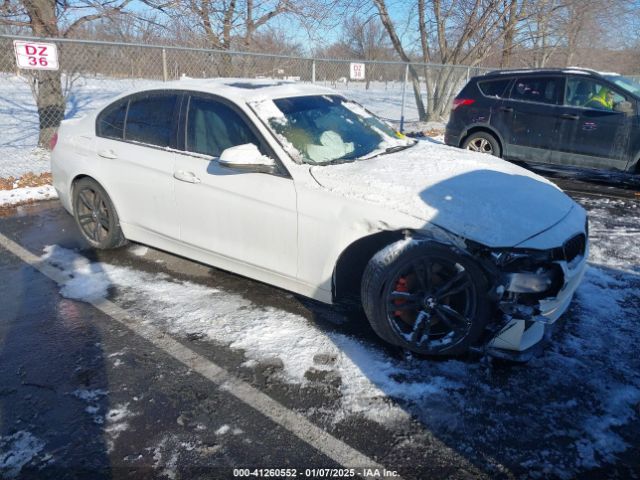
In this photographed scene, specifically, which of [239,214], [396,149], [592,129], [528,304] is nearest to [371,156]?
[396,149]

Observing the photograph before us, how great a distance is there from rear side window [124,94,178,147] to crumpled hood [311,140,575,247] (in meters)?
1.52

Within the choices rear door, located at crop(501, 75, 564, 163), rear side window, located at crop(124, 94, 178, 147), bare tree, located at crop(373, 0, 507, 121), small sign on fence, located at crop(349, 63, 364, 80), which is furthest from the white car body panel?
bare tree, located at crop(373, 0, 507, 121)

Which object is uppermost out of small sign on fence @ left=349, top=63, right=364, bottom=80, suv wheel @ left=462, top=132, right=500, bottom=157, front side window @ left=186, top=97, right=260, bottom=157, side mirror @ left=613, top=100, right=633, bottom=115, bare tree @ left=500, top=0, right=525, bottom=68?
bare tree @ left=500, top=0, right=525, bottom=68

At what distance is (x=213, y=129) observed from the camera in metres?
3.70

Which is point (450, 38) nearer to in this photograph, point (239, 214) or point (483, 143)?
point (483, 143)

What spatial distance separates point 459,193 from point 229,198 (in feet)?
5.36

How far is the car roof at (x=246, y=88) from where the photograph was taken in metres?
3.65

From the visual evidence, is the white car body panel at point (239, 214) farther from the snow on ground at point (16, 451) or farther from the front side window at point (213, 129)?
the snow on ground at point (16, 451)

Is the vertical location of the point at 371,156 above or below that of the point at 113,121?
below

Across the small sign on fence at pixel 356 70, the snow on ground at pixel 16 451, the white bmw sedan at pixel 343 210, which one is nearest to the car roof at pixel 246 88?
the white bmw sedan at pixel 343 210

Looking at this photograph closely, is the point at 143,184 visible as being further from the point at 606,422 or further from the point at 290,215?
the point at 606,422

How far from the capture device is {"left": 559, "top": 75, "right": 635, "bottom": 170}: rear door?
699 centimetres

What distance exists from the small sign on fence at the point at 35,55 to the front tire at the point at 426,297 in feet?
21.9

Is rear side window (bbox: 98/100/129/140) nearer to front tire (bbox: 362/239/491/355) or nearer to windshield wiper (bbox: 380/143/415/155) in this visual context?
windshield wiper (bbox: 380/143/415/155)
